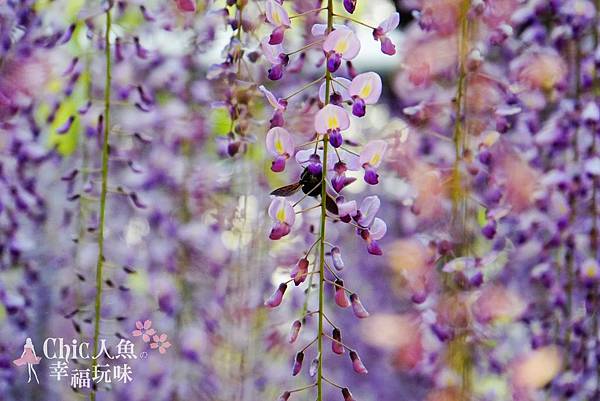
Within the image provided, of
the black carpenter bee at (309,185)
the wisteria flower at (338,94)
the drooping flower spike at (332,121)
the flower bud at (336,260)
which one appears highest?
the wisteria flower at (338,94)

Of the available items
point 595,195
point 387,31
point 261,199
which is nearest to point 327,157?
point 387,31

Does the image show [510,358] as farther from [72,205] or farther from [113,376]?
[72,205]

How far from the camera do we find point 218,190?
1.45 m

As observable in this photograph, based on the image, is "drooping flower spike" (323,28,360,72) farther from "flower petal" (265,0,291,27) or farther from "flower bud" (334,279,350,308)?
"flower bud" (334,279,350,308)

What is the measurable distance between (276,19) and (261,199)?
62cm

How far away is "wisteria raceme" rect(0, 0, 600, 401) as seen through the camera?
119 centimetres

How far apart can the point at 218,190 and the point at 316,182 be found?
591 millimetres

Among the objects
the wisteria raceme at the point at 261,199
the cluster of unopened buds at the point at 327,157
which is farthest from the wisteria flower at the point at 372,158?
the wisteria raceme at the point at 261,199

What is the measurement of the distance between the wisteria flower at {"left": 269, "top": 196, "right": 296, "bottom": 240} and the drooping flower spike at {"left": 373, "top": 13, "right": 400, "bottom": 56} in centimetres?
17

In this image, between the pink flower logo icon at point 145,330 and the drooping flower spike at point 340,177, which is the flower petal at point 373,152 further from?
the pink flower logo icon at point 145,330

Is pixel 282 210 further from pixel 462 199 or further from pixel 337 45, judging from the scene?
pixel 462 199

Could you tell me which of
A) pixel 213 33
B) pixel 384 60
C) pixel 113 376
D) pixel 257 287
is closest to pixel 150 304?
pixel 257 287

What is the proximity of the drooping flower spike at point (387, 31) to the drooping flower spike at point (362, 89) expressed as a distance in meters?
0.03

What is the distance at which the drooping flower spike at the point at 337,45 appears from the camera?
836 millimetres
